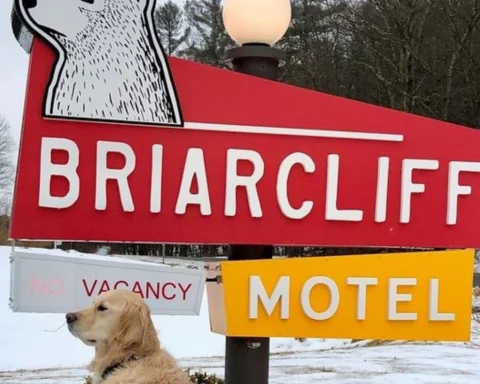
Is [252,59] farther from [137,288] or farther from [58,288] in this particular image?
[58,288]

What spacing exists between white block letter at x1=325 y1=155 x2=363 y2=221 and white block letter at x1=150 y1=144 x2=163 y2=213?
0.93 metres

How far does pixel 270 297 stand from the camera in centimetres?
375

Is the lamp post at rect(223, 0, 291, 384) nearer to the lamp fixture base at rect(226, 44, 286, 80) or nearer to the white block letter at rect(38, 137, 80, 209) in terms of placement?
the lamp fixture base at rect(226, 44, 286, 80)

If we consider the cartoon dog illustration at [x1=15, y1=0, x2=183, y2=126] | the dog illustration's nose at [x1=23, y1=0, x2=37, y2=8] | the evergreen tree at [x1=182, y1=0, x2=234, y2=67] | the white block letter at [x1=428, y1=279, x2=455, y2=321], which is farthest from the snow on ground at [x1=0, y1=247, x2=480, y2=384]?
the evergreen tree at [x1=182, y1=0, x2=234, y2=67]

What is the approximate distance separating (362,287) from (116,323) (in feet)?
4.45

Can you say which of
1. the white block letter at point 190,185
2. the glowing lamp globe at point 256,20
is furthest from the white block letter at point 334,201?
the glowing lamp globe at point 256,20

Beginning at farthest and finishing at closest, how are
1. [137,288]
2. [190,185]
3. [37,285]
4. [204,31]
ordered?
[204,31] < [190,185] < [137,288] < [37,285]

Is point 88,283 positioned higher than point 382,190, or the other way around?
point 382,190

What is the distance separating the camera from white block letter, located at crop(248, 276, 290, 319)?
12.3 feet

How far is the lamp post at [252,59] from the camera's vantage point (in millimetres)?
3877

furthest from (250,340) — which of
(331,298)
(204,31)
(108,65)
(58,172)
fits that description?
(204,31)

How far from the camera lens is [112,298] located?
129 inches

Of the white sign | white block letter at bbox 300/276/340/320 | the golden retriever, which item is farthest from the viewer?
white block letter at bbox 300/276/340/320

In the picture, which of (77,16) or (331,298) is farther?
(331,298)
